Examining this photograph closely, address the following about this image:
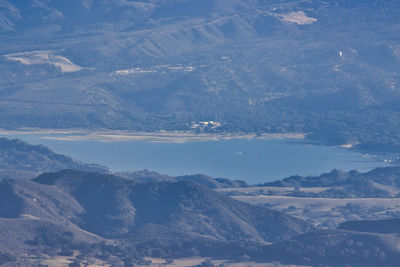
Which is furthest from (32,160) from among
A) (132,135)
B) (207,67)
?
(207,67)

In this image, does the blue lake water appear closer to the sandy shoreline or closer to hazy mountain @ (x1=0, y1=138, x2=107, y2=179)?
the sandy shoreline

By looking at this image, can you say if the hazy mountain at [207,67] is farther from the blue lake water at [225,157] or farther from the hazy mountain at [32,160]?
the hazy mountain at [32,160]

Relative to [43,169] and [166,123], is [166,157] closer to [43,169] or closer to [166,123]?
[43,169]

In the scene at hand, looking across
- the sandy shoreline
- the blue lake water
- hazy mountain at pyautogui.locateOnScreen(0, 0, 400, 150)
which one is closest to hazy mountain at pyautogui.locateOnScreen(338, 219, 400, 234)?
the blue lake water

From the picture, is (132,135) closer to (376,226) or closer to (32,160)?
(32,160)

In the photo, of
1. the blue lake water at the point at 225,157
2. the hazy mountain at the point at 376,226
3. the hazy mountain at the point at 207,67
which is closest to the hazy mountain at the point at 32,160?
the blue lake water at the point at 225,157

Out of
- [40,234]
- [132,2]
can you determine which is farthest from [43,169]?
[132,2]
